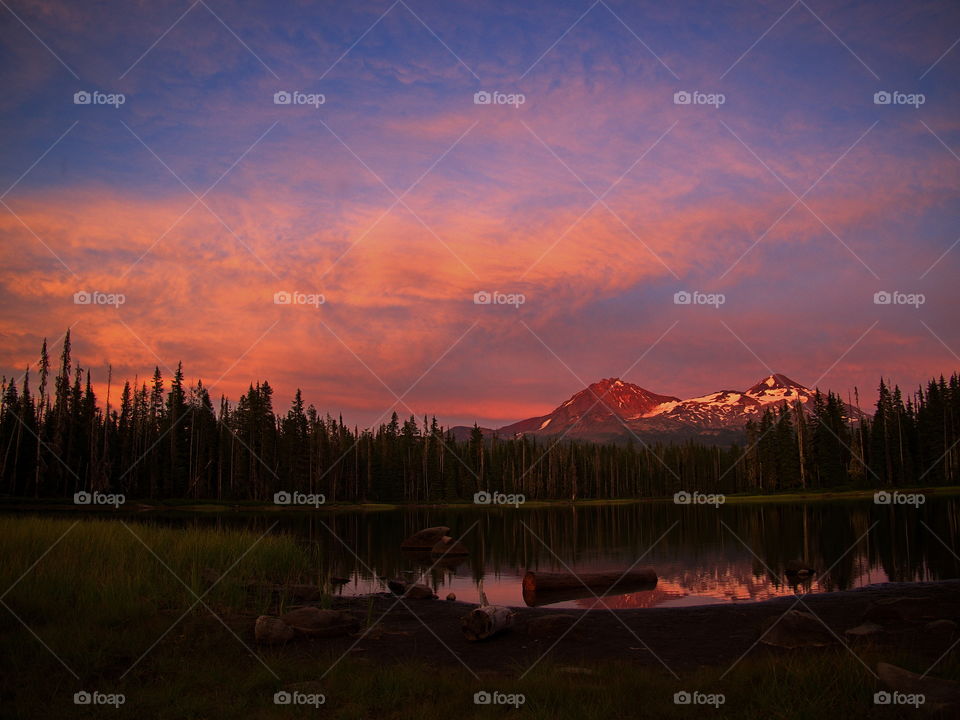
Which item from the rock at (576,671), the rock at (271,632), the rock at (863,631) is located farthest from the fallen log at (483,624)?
the rock at (863,631)

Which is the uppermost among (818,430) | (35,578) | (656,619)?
(818,430)

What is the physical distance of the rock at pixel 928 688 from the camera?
300 inches

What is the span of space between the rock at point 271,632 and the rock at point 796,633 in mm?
9759

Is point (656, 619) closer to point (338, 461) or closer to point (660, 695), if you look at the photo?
point (660, 695)

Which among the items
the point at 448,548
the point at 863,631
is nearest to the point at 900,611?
the point at 863,631

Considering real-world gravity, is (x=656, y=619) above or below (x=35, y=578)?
below

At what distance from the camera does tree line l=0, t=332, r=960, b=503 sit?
89.7 metres

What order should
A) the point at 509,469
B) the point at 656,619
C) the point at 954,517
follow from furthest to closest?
the point at 509,469
the point at 954,517
the point at 656,619

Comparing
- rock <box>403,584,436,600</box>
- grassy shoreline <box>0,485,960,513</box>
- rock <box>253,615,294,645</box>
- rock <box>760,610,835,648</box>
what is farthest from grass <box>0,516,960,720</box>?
grassy shoreline <box>0,485,960,513</box>

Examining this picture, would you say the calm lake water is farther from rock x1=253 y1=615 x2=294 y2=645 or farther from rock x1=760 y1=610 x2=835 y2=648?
rock x1=253 y1=615 x2=294 y2=645

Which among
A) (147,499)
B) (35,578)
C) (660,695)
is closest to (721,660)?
(660,695)

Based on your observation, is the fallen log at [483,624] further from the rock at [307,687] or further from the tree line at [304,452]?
the tree line at [304,452]

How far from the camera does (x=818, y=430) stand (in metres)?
112

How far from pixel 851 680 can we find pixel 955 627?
710 cm
